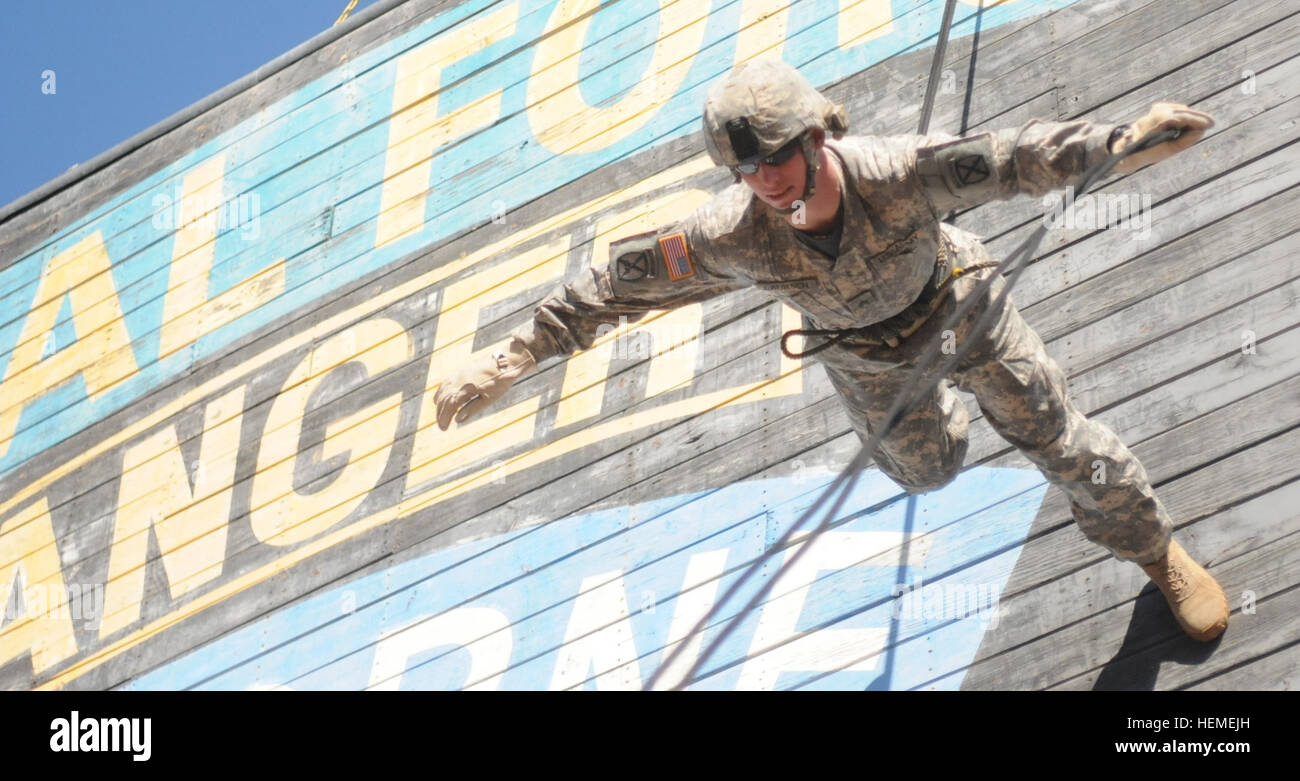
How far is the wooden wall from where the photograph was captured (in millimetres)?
6070

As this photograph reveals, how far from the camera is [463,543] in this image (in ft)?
24.7

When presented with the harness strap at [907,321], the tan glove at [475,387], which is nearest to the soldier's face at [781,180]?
the harness strap at [907,321]

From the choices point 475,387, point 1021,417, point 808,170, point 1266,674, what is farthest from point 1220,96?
point 475,387

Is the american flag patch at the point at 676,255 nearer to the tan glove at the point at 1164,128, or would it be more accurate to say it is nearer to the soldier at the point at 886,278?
the soldier at the point at 886,278

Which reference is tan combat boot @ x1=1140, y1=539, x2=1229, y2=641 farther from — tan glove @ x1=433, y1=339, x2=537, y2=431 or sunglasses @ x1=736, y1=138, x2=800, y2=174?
tan glove @ x1=433, y1=339, x2=537, y2=431

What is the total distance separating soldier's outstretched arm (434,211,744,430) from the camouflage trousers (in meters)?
0.64

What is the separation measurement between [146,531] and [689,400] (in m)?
3.51

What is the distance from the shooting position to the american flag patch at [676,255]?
5.00 m

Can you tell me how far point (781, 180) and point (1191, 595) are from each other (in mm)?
2208

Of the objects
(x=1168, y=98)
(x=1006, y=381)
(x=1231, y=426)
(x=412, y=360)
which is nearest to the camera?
(x=1006, y=381)

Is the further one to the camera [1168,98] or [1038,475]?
[1168,98]

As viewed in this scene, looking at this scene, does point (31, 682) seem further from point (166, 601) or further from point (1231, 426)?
point (1231, 426)

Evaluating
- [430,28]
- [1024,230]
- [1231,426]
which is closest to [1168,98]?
[1024,230]

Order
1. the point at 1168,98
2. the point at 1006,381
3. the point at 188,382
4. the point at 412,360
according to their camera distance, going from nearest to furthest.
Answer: the point at 1006,381
the point at 1168,98
the point at 412,360
the point at 188,382
